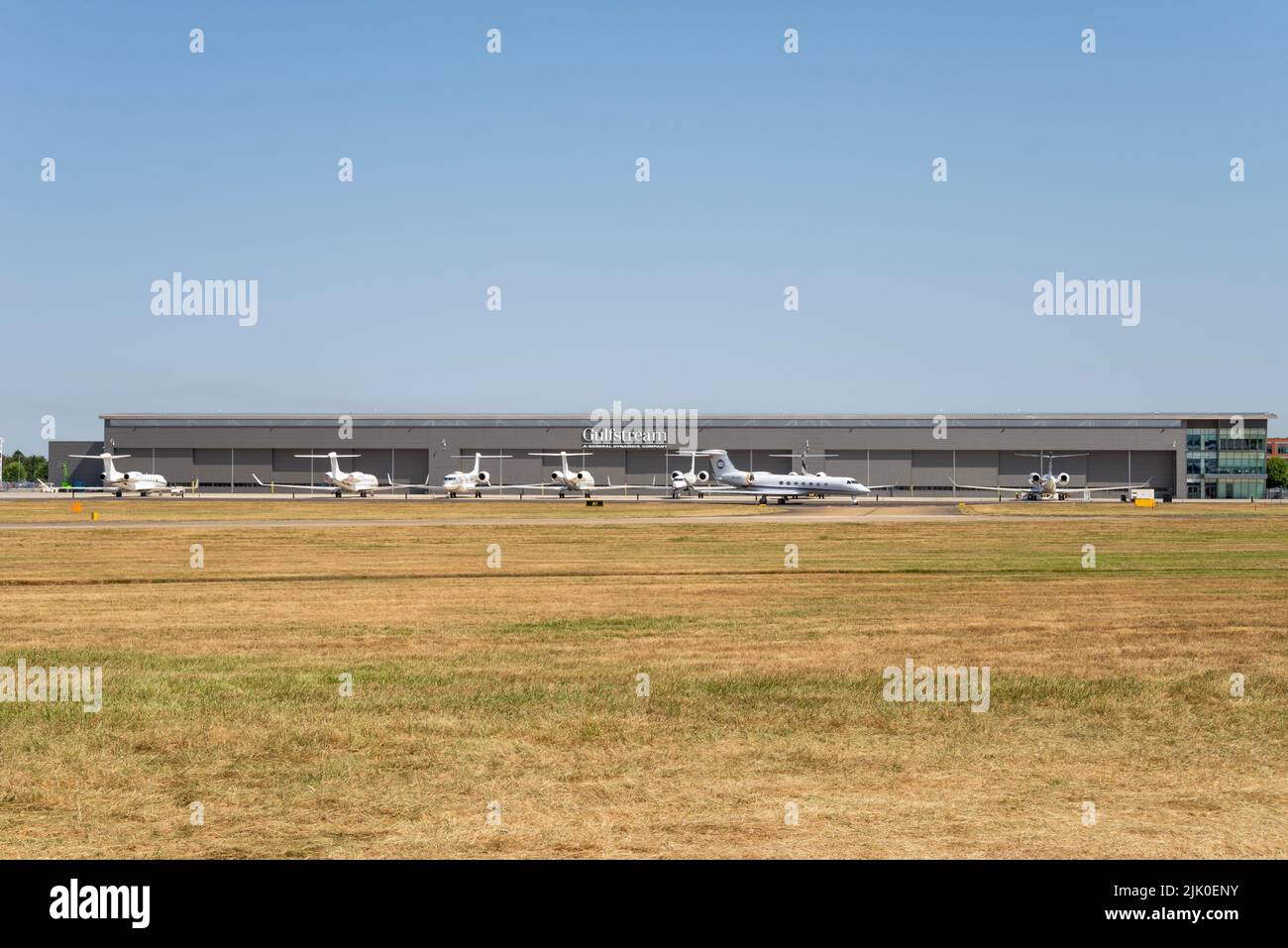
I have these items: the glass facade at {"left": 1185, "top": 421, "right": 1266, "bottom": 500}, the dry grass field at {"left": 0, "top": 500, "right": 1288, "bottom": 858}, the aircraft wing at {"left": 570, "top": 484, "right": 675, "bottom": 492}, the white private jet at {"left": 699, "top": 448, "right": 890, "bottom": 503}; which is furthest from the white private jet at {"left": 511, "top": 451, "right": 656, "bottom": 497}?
the dry grass field at {"left": 0, "top": 500, "right": 1288, "bottom": 858}

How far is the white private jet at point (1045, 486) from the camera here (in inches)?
4665

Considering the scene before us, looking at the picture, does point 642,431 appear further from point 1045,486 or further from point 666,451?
point 1045,486

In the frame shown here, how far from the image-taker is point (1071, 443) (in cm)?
14512

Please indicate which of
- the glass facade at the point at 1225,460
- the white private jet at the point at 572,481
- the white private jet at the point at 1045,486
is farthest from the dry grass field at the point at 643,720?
the glass facade at the point at 1225,460

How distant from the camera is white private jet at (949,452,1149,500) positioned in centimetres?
11850

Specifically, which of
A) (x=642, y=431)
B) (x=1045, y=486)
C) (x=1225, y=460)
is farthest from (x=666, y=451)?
(x=1225, y=460)

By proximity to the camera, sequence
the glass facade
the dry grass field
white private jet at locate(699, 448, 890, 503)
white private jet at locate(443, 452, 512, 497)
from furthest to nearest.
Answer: the glass facade → white private jet at locate(443, 452, 512, 497) → white private jet at locate(699, 448, 890, 503) → the dry grass field

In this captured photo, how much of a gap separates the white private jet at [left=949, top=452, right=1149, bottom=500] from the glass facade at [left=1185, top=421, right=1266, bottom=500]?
12.4 m

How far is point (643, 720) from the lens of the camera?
14.4 meters

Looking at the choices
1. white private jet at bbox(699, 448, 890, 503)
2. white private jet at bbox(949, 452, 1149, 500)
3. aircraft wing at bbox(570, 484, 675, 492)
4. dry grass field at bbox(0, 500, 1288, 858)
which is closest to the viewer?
dry grass field at bbox(0, 500, 1288, 858)

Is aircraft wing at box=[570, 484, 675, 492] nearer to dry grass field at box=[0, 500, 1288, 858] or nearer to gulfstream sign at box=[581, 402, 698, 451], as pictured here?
gulfstream sign at box=[581, 402, 698, 451]

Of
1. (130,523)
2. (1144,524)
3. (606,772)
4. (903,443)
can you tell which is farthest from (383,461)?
(606,772)

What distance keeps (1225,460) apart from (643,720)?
525 feet
